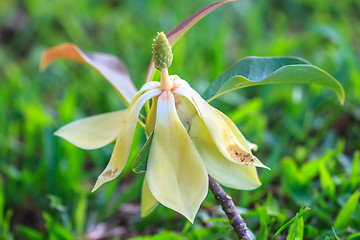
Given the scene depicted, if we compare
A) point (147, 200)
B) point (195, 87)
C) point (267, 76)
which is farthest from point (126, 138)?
point (195, 87)

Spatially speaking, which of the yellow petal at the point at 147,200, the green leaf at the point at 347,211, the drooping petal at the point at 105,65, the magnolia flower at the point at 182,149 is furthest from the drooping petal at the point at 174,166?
the green leaf at the point at 347,211

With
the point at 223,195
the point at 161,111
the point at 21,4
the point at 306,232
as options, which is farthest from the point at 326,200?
the point at 21,4

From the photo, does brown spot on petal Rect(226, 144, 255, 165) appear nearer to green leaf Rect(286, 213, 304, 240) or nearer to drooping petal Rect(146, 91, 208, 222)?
drooping petal Rect(146, 91, 208, 222)

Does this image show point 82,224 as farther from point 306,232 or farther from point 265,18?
point 265,18

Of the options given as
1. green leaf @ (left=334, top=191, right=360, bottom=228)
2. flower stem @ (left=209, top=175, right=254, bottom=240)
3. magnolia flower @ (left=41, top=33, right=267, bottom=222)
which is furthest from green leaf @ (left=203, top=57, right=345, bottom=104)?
green leaf @ (left=334, top=191, right=360, bottom=228)

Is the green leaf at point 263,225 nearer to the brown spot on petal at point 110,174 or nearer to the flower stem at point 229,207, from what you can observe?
the flower stem at point 229,207
